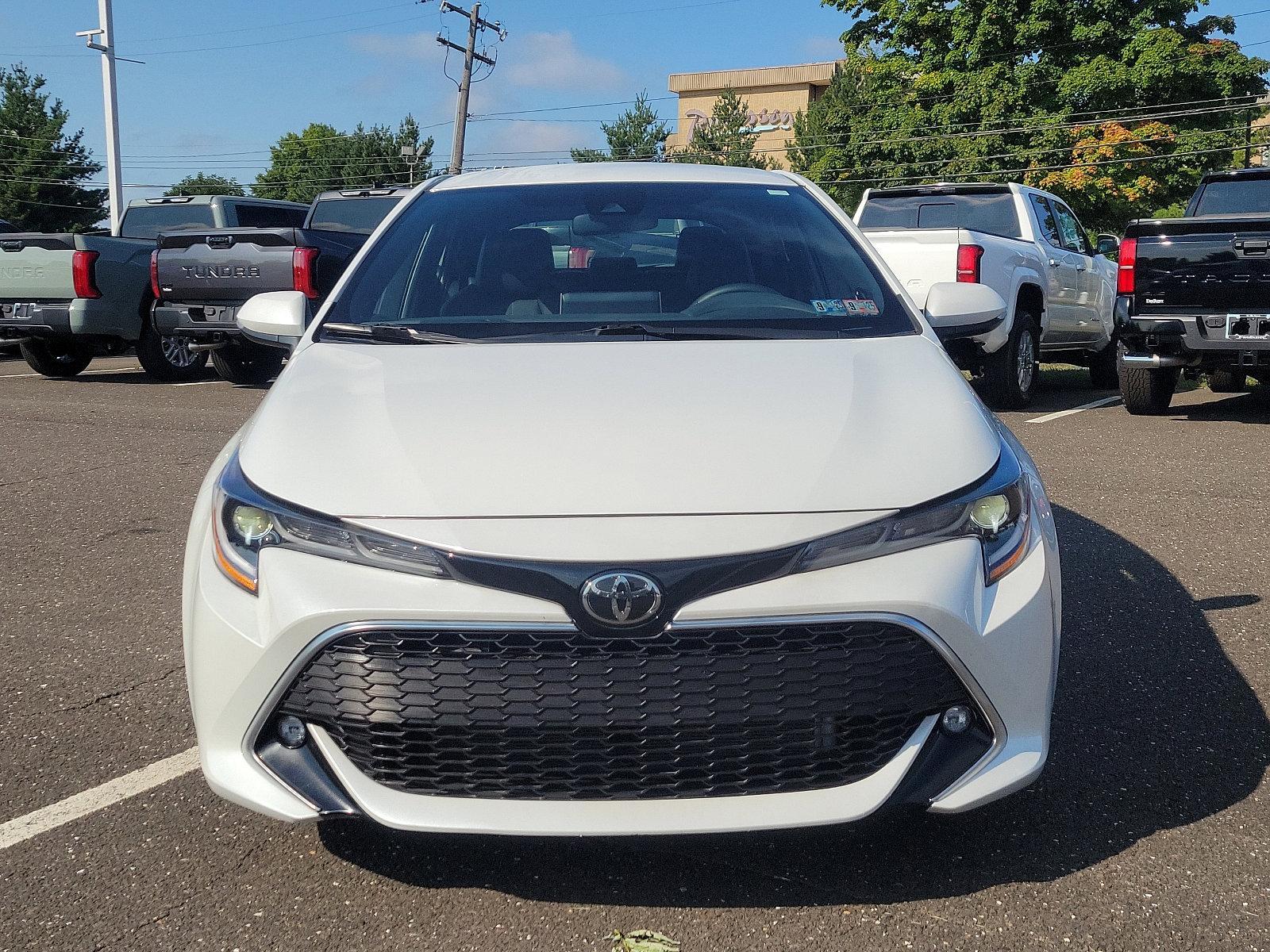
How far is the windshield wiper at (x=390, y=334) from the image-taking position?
3293mm

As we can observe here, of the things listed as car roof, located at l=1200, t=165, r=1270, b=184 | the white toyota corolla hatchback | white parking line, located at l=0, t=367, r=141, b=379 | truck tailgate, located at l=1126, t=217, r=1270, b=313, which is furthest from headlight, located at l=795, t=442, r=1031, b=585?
white parking line, located at l=0, t=367, r=141, b=379

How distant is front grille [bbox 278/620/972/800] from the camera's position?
229 centimetres

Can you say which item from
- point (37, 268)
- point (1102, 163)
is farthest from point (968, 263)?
point (1102, 163)

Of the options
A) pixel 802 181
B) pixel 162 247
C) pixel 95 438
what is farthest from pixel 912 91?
pixel 802 181

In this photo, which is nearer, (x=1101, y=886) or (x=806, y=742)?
(x=806, y=742)

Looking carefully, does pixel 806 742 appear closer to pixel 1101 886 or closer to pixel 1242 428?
pixel 1101 886

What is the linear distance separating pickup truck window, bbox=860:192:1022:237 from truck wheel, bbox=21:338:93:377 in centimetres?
830

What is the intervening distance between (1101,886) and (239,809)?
6.18ft

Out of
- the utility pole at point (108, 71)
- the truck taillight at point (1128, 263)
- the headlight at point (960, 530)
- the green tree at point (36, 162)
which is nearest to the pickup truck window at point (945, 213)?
the truck taillight at point (1128, 263)

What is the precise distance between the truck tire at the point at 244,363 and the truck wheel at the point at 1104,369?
8424mm

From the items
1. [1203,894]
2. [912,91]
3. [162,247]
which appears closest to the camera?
[1203,894]

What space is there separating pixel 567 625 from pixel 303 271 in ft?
33.4

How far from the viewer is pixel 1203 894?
8.44 ft

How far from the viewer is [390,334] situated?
11.1 feet
